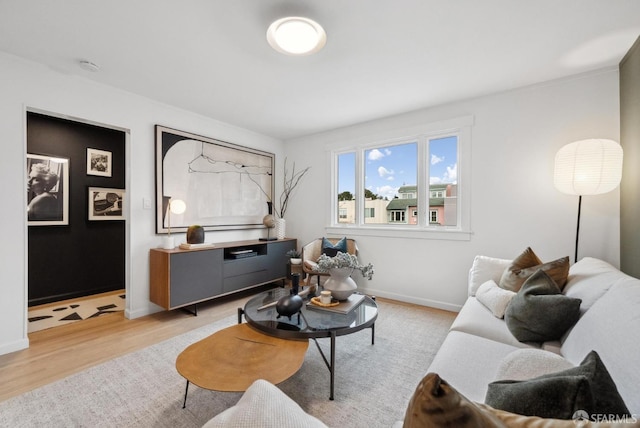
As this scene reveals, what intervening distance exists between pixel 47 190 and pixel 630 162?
5.99 m

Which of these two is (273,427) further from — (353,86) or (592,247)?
(592,247)

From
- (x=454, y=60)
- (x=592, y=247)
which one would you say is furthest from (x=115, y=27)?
(x=592, y=247)

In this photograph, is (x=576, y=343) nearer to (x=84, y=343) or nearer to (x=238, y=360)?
(x=238, y=360)

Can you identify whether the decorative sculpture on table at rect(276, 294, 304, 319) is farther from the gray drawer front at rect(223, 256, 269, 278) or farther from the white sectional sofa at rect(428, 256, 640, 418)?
the gray drawer front at rect(223, 256, 269, 278)

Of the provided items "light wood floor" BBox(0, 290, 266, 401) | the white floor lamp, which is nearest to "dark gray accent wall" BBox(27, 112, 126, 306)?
"light wood floor" BBox(0, 290, 266, 401)

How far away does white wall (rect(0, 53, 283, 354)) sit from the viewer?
2.29m

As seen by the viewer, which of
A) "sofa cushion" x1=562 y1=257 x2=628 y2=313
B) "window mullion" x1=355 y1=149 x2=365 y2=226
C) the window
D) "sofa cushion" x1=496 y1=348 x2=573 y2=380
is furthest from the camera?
"window mullion" x1=355 y1=149 x2=365 y2=226

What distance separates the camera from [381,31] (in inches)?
77.4

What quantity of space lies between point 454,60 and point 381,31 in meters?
0.80

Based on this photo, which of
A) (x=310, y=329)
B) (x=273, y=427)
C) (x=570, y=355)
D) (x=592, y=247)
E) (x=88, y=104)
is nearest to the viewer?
(x=273, y=427)

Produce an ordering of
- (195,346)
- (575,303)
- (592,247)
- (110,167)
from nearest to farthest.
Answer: (575,303) < (195,346) < (592,247) < (110,167)

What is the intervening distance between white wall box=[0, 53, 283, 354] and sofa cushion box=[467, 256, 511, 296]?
3.48m

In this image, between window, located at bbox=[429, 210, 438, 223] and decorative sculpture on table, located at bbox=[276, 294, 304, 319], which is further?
window, located at bbox=[429, 210, 438, 223]

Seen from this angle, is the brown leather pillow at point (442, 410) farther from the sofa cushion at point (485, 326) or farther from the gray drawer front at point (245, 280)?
the gray drawer front at point (245, 280)
